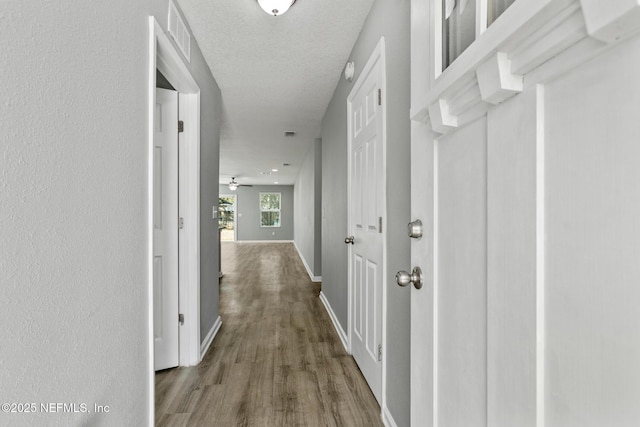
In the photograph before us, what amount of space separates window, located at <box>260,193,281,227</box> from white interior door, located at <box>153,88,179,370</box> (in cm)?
1088

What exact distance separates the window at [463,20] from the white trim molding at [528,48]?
6cm

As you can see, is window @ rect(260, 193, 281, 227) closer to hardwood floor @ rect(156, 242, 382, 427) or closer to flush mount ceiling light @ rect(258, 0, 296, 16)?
hardwood floor @ rect(156, 242, 382, 427)

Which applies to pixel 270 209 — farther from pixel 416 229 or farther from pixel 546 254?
pixel 546 254

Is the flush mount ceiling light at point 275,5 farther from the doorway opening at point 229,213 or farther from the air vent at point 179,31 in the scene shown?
the doorway opening at point 229,213

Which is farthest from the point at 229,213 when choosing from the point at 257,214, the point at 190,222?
the point at 190,222

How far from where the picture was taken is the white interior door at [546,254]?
0.38m

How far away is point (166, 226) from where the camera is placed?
2.19 metres

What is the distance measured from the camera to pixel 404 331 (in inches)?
56.3

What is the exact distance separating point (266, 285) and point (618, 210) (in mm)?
4858

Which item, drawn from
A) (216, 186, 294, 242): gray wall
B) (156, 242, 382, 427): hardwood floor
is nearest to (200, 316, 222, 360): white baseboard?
(156, 242, 382, 427): hardwood floor

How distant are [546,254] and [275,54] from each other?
2442mm

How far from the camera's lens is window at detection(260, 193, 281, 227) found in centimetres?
1309
